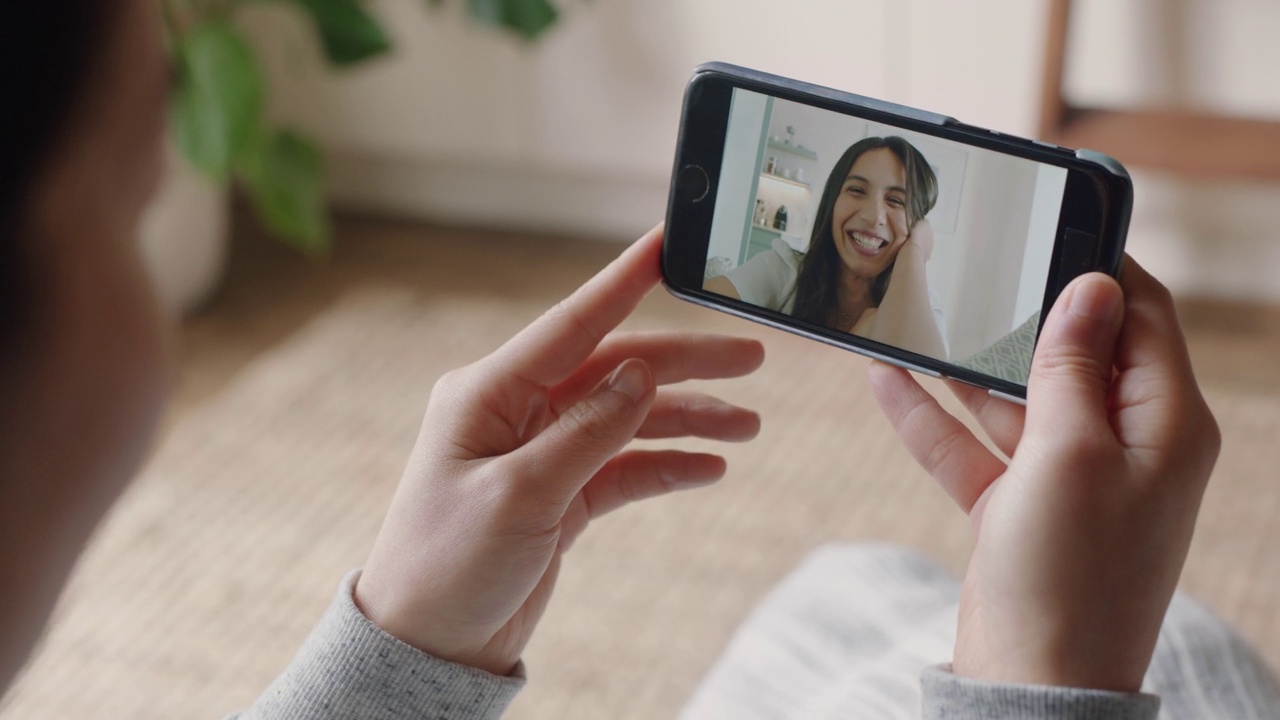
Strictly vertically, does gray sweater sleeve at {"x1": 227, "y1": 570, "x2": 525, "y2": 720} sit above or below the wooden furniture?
below

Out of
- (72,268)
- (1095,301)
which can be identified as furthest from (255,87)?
(72,268)

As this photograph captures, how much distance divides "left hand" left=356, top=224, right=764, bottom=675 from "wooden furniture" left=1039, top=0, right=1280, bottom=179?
106 cm

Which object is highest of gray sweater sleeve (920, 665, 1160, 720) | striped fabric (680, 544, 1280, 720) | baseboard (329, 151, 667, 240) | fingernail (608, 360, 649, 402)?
fingernail (608, 360, 649, 402)

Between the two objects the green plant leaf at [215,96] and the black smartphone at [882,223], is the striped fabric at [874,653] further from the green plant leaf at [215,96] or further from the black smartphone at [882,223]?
the green plant leaf at [215,96]

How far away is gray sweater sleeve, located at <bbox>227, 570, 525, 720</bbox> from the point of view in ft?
1.87

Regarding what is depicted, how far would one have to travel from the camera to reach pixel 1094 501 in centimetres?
50

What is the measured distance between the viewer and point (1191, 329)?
5.51 ft

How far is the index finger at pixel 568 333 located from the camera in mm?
618

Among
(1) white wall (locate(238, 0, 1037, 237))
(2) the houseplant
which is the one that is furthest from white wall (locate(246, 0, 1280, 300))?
(2) the houseplant

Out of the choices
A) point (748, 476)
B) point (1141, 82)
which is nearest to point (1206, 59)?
point (1141, 82)

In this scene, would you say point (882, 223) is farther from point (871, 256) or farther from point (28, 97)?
point (28, 97)

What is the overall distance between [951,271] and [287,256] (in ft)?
5.37

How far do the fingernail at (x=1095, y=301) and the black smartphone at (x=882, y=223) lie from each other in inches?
1.7

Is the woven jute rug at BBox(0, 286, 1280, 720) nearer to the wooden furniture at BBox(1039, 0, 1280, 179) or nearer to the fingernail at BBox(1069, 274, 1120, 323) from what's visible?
the wooden furniture at BBox(1039, 0, 1280, 179)
